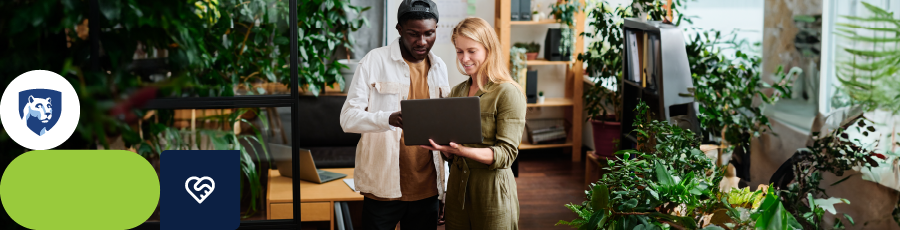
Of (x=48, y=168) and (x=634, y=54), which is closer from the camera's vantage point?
(x=48, y=168)

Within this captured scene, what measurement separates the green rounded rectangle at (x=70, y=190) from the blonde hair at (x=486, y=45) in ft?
2.70

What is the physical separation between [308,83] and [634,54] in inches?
68.6

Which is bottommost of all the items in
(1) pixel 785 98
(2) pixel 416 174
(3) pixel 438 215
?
(3) pixel 438 215

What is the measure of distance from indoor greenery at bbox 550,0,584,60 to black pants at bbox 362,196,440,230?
9.87ft

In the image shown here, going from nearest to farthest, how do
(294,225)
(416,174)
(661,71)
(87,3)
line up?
(87,3), (294,225), (416,174), (661,71)

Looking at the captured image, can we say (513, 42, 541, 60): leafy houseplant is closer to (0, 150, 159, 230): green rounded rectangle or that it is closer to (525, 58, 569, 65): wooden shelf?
(525, 58, 569, 65): wooden shelf

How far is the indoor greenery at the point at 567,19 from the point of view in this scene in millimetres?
4633

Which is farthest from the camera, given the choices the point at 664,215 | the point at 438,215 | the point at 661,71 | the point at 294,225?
Result: the point at 661,71

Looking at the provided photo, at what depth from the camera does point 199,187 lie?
1424 mm

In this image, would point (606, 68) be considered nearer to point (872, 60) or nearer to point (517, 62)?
point (517, 62)

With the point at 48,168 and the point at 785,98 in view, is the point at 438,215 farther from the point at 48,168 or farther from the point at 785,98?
the point at 785,98

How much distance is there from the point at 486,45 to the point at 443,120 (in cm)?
23

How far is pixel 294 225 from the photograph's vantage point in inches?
60.0

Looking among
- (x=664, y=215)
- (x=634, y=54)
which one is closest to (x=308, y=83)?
Result: (x=634, y=54)
